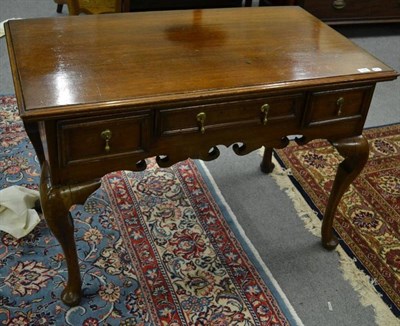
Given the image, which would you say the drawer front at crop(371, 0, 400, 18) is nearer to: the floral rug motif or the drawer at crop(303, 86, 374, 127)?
the floral rug motif

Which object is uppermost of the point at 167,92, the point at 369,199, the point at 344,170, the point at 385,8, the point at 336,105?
the point at 167,92

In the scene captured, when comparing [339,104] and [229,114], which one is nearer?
[229,114]

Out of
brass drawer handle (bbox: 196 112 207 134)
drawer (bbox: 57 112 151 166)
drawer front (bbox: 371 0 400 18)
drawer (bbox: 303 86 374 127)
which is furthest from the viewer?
drawer front (bbox: 371 0 400 18)

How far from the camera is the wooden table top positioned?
1184mm

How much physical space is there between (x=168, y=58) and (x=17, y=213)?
80cm

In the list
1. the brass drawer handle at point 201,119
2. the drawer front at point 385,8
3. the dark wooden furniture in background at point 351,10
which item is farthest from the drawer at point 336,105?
the drawer front at point 385,8

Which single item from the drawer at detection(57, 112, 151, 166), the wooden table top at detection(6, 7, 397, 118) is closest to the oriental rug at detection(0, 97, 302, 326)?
the drawer at detection(57, 112, 151, 166)

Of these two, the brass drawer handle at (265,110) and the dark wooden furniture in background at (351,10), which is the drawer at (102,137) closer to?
the brass drawer handle at (265,110)

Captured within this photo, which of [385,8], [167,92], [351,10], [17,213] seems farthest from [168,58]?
[385,8]

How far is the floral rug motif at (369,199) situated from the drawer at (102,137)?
95 centimetres

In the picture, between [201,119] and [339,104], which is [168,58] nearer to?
[201,119]

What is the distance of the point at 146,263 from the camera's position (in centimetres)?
166

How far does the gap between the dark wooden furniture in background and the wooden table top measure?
1.72 m

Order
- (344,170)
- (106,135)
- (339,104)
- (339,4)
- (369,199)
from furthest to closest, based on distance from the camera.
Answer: (339,4) < (369,199) < (344,170) < (339,104) < (106,135)
